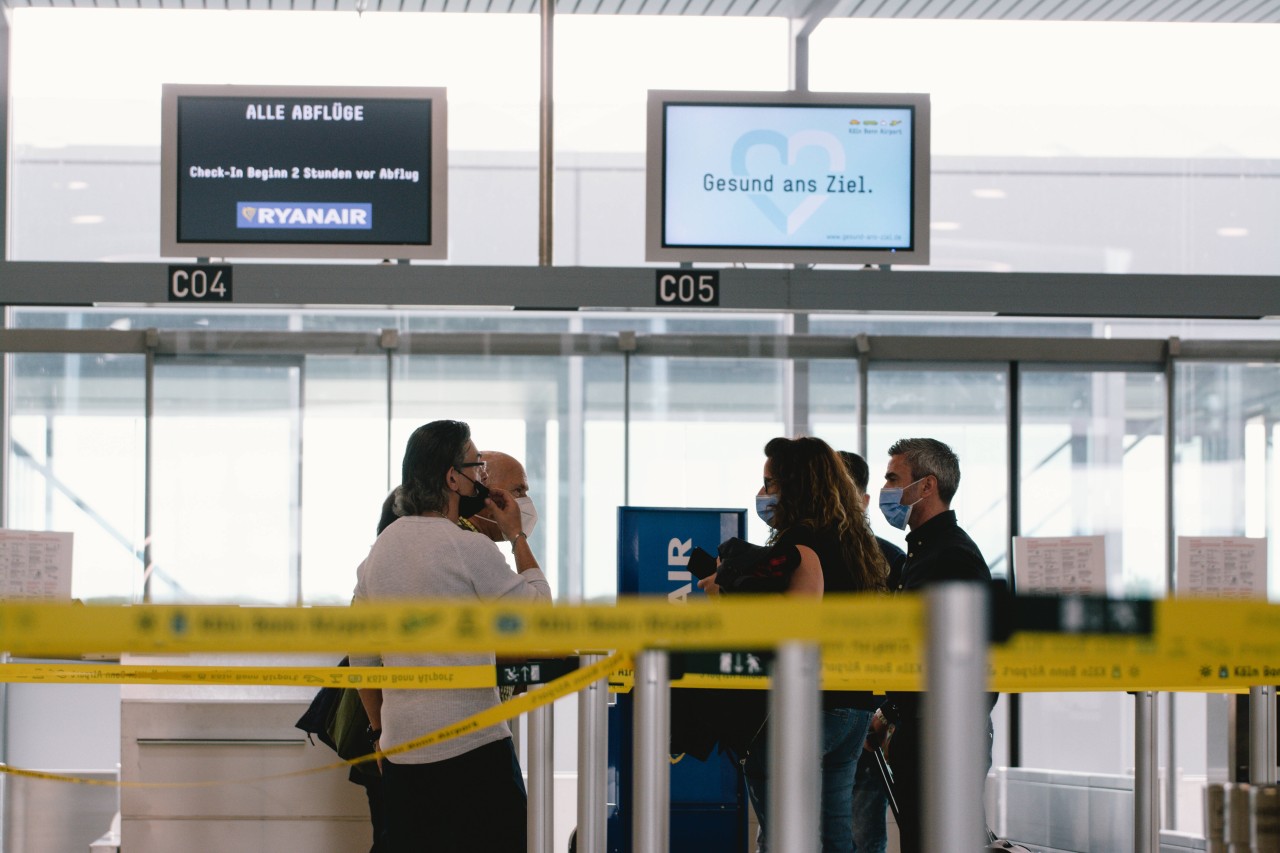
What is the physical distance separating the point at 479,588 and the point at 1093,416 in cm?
639

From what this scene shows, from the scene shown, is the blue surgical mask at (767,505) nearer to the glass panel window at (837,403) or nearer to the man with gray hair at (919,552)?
the man with gray hair at (919,552)

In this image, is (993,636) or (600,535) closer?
(993,636)

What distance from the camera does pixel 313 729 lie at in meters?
4.46

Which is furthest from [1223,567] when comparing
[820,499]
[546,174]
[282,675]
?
[282,675]

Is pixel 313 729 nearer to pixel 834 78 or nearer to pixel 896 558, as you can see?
pixel 896 558

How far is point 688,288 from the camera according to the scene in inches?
240

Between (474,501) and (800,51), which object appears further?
(800,51)

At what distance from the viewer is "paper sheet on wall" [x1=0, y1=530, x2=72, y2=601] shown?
5988 mm

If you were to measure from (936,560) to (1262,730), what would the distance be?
940mm

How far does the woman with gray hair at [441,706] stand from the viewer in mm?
3240

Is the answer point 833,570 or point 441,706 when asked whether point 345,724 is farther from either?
point 833,570

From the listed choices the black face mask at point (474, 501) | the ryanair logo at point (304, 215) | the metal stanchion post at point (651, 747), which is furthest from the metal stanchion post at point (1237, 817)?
the ryanair logo at point (304, 215)

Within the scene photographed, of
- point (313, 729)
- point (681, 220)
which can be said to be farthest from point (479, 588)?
point (681, 220)

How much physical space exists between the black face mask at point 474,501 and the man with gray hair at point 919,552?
3.96ft
